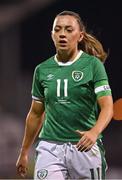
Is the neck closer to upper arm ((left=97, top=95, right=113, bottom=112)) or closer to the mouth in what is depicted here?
the mouth

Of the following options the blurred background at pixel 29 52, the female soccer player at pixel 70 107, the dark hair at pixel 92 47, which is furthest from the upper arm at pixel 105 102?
the blurred background at pixel 29 52

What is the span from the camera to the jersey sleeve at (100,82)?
13.3 feet

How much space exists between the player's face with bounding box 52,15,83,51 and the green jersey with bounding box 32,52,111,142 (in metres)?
0.13

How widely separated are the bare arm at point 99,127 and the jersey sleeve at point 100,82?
0.03 metres

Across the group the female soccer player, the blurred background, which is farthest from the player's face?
the blurred background

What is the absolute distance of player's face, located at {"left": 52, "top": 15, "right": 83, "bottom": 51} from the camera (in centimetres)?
417

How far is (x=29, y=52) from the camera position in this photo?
10992 millimetres

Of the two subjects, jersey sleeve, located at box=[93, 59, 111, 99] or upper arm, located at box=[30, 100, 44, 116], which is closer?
jersey sleeve, located at box=[93, 59, 111, 99]

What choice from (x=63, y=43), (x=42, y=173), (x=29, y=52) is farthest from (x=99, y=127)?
(x=29, y=52)

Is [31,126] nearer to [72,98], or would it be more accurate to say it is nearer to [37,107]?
[37,107]

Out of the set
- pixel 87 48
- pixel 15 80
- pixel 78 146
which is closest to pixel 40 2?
pixel 15 80

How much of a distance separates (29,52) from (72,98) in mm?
6911

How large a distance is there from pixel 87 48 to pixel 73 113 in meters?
0.55

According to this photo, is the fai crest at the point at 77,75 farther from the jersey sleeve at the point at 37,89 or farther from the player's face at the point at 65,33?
the jersey sleeve at the point at 37,89
